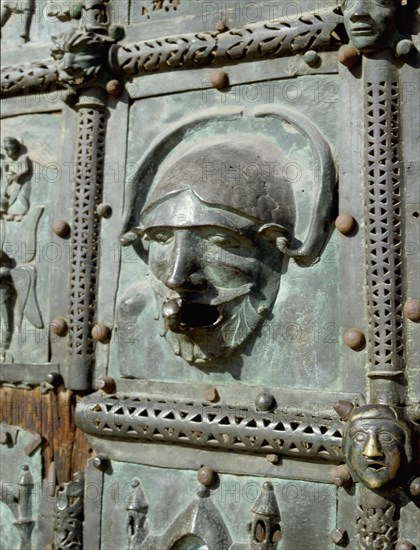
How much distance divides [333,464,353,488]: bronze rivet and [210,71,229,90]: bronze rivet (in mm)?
1839

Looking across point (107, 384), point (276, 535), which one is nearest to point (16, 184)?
point (107, 384)

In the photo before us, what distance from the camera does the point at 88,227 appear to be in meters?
4.14

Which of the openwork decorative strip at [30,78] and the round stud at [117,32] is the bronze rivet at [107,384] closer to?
the openwork decorative strip at [30,78]

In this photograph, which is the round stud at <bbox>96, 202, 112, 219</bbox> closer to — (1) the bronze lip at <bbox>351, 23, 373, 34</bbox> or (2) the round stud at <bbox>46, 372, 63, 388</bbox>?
(2) the round stud at <bbox>46, 372, 63, 388</bbox>

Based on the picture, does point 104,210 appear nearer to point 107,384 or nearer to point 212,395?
point 107,384

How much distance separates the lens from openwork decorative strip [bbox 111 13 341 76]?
12.1ft

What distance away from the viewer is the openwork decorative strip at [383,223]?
11.2 feet

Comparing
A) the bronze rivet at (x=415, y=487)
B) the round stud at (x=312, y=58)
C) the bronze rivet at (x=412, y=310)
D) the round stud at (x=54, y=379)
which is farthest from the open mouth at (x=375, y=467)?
the round stud at (x=312, y=58)

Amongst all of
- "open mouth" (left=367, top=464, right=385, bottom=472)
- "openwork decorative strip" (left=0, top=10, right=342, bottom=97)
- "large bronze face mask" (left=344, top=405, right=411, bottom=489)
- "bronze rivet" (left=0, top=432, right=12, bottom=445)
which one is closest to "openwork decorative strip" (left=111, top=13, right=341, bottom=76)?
"openwork decorative strip" (left=0, top=10, right=342, bottom=97)

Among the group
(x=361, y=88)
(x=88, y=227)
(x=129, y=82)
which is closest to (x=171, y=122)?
(x=129, y=82)

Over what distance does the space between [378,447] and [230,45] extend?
194 cm

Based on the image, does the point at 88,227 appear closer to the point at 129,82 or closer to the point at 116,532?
the point at 129,82

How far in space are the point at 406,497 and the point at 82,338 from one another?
1.70 metres

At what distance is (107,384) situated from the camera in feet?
13.1
